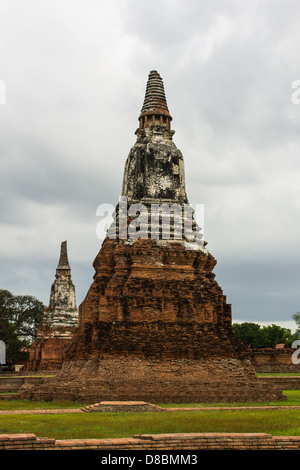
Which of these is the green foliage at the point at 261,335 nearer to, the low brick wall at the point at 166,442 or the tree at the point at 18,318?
the tree at the point at 18,318

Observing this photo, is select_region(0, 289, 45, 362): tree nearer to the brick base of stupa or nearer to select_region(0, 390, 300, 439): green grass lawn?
the brick base of stupa

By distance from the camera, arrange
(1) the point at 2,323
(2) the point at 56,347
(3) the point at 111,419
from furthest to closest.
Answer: (1) the point at 2,323 < (2) the point at 56,347 < (3) the point at 111,419

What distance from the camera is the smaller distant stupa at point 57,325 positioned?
42.1 metres

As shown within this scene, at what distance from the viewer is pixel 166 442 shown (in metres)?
10.7

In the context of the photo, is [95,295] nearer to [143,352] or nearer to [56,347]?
[143,352]

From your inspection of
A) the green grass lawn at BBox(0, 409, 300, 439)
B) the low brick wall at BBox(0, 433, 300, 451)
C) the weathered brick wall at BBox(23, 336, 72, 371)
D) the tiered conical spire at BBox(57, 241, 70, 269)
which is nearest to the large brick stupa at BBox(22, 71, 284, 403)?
the green grass lawn at BBox(0, 409, 300, 439)

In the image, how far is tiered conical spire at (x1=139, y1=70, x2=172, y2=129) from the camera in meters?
27.6

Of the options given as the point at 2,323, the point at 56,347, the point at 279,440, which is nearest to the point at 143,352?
the point at 279,440

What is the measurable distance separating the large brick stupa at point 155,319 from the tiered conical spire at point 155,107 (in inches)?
73.8

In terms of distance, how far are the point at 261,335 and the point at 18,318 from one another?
29.3 m

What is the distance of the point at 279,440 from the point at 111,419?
196 inches

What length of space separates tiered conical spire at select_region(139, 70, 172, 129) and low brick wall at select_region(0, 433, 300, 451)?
18915 millimetres
